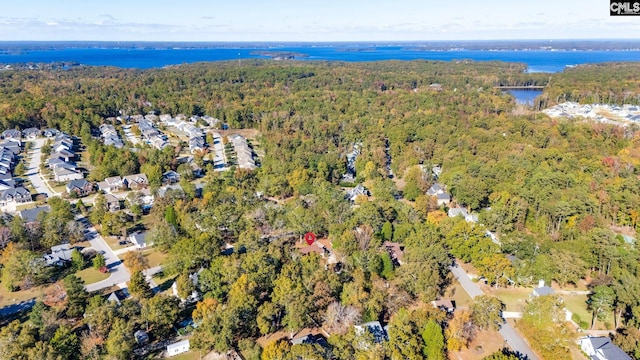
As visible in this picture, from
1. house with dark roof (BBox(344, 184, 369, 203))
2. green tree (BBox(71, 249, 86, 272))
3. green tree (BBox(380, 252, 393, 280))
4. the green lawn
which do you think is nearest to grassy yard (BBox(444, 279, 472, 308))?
green tree (BBox(380, 252, 393, 280))

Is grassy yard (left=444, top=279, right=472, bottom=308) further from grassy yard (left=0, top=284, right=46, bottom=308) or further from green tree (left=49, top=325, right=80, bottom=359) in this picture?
grassy yard (left=0, top=284, right=46, bottom=308)

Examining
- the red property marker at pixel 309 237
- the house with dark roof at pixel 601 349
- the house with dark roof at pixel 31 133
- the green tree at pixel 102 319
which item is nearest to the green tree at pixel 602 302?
the house with dark roof at pixel 601 349

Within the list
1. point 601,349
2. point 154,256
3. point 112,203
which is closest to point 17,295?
point 154,256

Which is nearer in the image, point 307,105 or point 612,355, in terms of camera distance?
point 612,355

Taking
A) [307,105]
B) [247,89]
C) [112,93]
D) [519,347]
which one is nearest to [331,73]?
[247,89]

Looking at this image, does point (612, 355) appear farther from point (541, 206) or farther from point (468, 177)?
point (468, 177)

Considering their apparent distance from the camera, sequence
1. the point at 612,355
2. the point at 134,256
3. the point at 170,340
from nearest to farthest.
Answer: the point at 612,355 → the point at 170,340 → the point at 134,256
